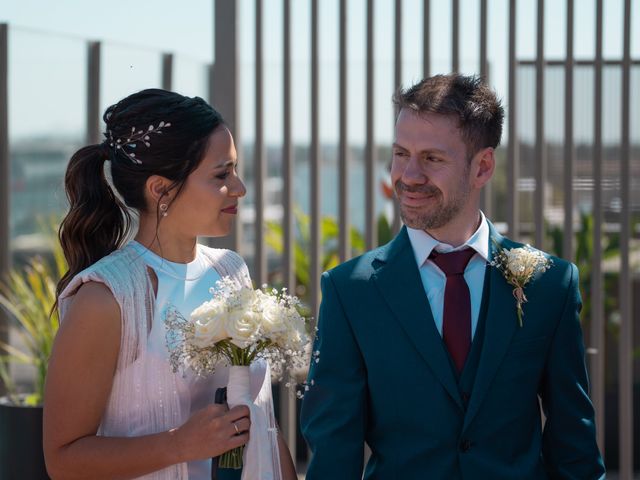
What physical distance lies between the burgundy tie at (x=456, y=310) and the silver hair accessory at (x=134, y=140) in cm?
82

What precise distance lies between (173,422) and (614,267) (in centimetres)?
518

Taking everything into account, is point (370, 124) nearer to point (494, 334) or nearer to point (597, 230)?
point (597, 230)

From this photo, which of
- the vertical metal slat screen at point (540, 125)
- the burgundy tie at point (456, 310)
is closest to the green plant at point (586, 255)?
the vertical metal slat screen at point (540, 125)

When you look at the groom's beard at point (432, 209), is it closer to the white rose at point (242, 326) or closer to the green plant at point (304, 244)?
the white rose at point (242, 326)

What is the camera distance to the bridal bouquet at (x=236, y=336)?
2363mm

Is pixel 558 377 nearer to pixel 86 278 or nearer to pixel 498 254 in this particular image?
pixel 498 254

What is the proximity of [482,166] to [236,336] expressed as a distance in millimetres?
845

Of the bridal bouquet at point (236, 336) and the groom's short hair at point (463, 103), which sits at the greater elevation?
the groom's short hair at point (463, 103)

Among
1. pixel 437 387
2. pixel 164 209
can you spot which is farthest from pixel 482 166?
pixel 164 209

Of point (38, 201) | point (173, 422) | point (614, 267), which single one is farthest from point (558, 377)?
point (614, 267)

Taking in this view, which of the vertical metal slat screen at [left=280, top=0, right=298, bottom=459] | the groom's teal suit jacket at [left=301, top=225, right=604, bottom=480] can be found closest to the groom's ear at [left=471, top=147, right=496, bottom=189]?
the groom's teal suit jacket at [left=301, top=225, right=604, bottom=480]

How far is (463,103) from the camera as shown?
262 centimetres

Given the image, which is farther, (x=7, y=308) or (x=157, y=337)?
(x=7, y=308)

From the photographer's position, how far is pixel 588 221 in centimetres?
660
